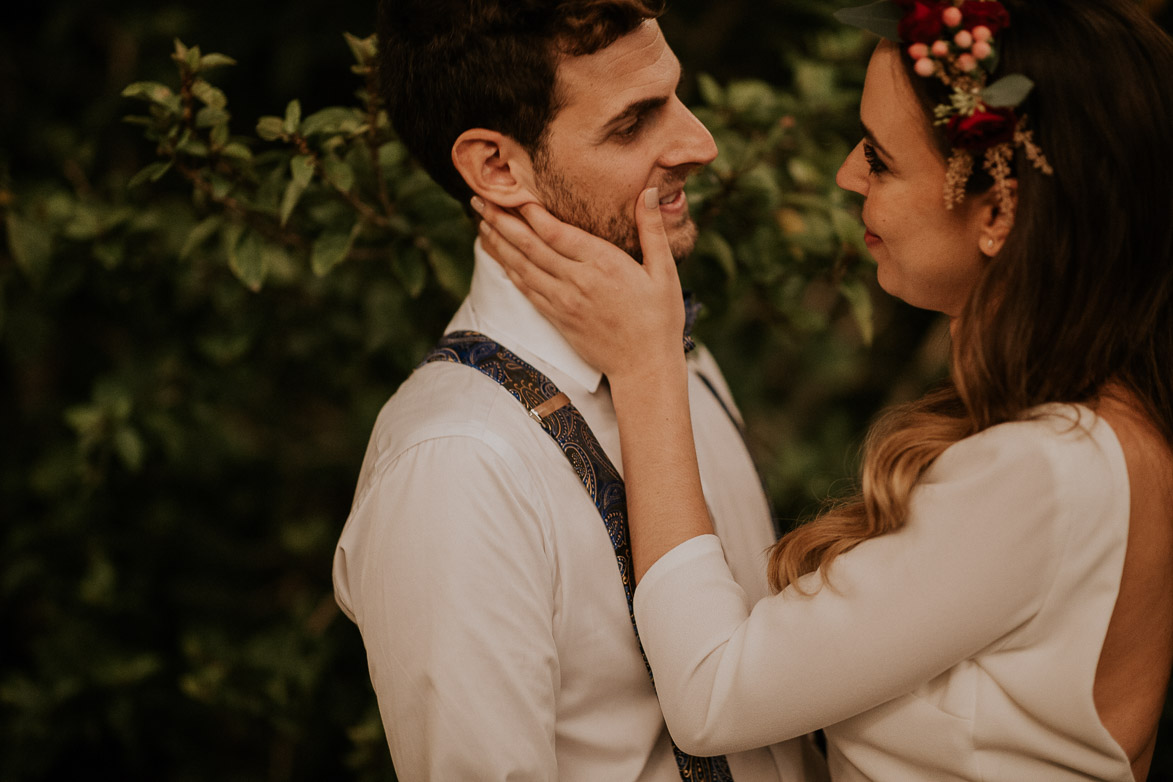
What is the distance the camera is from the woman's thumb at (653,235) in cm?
142

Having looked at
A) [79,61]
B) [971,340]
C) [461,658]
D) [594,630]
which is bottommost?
[594,630]

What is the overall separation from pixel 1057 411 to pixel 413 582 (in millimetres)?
845

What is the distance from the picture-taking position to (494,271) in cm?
149

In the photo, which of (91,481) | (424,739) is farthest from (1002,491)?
(91,481)

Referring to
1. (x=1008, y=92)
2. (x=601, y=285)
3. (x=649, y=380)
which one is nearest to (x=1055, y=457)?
(x=1008, y=92)

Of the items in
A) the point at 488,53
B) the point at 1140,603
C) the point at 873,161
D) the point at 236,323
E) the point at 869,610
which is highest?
the point at 488,53

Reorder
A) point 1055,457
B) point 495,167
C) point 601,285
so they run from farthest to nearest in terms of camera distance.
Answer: point 495,167 < point 601,285 < point 1055,457

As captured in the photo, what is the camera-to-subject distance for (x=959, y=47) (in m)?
1.14

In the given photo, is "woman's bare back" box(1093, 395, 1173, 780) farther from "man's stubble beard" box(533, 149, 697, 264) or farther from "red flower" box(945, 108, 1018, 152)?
"man's stubble beard" box(533, 149, 697, 264)

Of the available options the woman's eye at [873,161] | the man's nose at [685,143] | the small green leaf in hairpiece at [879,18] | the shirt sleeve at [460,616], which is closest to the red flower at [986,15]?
the small green leaf in hairpiece at [879,18]

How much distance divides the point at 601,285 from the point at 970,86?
1.86 ft

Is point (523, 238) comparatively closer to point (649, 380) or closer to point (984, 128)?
point (649, 380)

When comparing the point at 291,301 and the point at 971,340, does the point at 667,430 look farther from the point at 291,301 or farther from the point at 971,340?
the point at 291,301

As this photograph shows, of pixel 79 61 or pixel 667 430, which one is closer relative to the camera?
pixel 667 430
